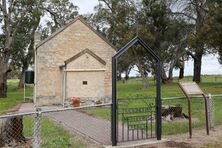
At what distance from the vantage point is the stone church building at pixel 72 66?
80.8ft

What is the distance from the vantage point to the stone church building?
24.6 meters

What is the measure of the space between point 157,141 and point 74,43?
17.8 metres

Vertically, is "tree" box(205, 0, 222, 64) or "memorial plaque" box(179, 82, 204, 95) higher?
"tree" box(205, 0, 222, 64)

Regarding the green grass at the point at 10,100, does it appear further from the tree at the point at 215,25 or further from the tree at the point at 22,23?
the tree at the point at 215,25

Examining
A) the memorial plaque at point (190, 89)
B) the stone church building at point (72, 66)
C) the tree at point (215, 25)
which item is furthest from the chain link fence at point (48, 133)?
the tree at point (215, 25)

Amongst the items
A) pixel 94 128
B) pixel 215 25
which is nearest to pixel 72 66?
pixel 215 25

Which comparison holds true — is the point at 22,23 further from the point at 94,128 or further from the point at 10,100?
the point at 94,128

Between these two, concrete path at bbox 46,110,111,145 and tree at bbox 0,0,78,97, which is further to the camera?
tree at bbox 0,0,78,97

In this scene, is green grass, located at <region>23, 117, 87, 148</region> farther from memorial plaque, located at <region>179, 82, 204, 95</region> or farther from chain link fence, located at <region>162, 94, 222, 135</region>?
memorial plaque, located at <region>179, 82, 204, 95</region>

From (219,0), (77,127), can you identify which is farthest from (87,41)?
(77,127)

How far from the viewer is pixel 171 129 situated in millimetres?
11875

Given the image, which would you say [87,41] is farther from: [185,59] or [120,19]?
[185,59]

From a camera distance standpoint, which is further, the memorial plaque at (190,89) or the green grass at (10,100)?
the green grass at (10,100)

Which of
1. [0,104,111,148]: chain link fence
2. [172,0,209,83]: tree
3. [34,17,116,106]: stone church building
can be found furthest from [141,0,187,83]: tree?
[0,104,111,148]: chain link fence
